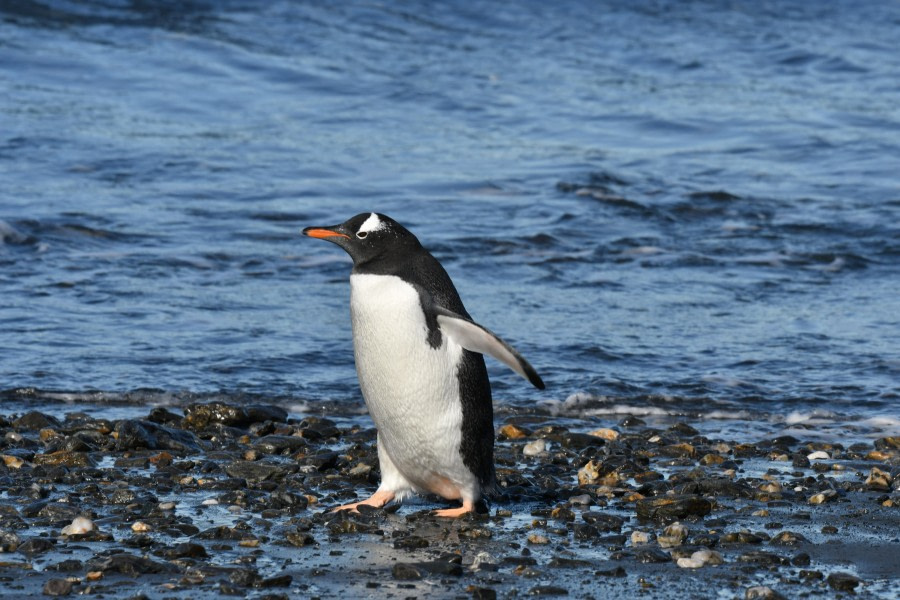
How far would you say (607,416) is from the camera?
7.61 m

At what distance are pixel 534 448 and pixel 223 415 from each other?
1559 mm

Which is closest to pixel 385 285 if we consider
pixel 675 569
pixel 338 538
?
pixel 338 538

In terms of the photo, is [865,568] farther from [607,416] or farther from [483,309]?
[483,309]

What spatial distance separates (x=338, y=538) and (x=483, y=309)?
4.85 metres

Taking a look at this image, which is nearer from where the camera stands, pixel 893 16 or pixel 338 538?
pixel 338 538

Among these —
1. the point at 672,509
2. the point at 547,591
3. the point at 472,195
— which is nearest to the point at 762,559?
the point at 672,509

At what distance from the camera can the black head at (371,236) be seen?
558 centimetres

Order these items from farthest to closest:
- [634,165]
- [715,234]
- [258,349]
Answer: [634,165] → [715,234] → [258,349]

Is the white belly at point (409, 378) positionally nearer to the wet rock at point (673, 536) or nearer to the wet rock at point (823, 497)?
the wet rock at point (673, 536)

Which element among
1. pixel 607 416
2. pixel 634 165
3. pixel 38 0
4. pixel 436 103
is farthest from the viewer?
pixel 38 0

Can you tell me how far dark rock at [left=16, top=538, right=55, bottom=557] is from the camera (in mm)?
4656

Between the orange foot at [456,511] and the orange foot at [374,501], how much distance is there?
0.73 ft

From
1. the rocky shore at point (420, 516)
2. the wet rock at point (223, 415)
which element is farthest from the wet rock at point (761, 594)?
the wet rock at point (223, 415)

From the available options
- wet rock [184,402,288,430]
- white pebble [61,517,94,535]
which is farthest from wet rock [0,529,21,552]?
wet rock [184,402,288,430]
